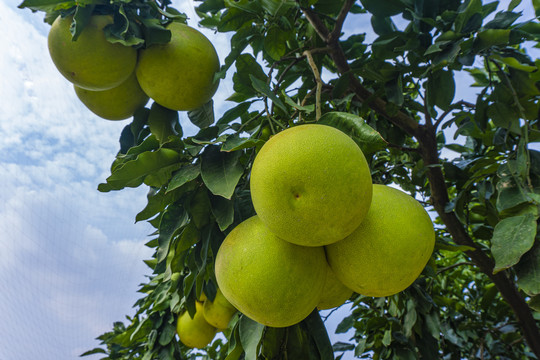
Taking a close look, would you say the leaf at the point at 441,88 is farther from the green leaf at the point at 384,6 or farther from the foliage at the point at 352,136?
the green leaf at the point at 384,6

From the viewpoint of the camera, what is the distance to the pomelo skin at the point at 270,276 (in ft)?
2.53

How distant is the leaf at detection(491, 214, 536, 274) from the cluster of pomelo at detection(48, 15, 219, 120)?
36.0 inches

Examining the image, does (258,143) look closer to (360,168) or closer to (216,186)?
(216,186)

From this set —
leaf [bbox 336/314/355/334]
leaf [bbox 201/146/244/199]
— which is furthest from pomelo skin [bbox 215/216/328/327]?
leaf [bbox 336/314/355/334]

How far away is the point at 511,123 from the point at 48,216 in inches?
106

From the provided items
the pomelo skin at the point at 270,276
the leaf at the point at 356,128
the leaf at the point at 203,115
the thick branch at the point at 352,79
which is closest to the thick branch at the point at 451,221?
the thick branch at the point at 352,79

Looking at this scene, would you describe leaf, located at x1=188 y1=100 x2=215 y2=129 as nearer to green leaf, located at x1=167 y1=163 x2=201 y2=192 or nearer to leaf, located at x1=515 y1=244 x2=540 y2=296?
green leaf, located at x1=167 y1=163 x2=201 y2=192

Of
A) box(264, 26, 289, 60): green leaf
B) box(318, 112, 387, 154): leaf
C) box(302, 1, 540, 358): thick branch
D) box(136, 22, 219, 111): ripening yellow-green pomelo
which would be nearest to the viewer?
box(318, 112, 387, 154): leaf

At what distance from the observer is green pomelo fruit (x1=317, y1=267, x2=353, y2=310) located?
930 millimetres

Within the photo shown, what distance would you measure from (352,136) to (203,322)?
1465 mm

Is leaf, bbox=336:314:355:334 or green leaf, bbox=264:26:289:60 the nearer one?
green leaf, bbox=264:26:289:60

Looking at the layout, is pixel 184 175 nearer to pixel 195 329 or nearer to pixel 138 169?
pixel 138 169

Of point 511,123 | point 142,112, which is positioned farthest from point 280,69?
point 511,123

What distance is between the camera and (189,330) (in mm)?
1950
